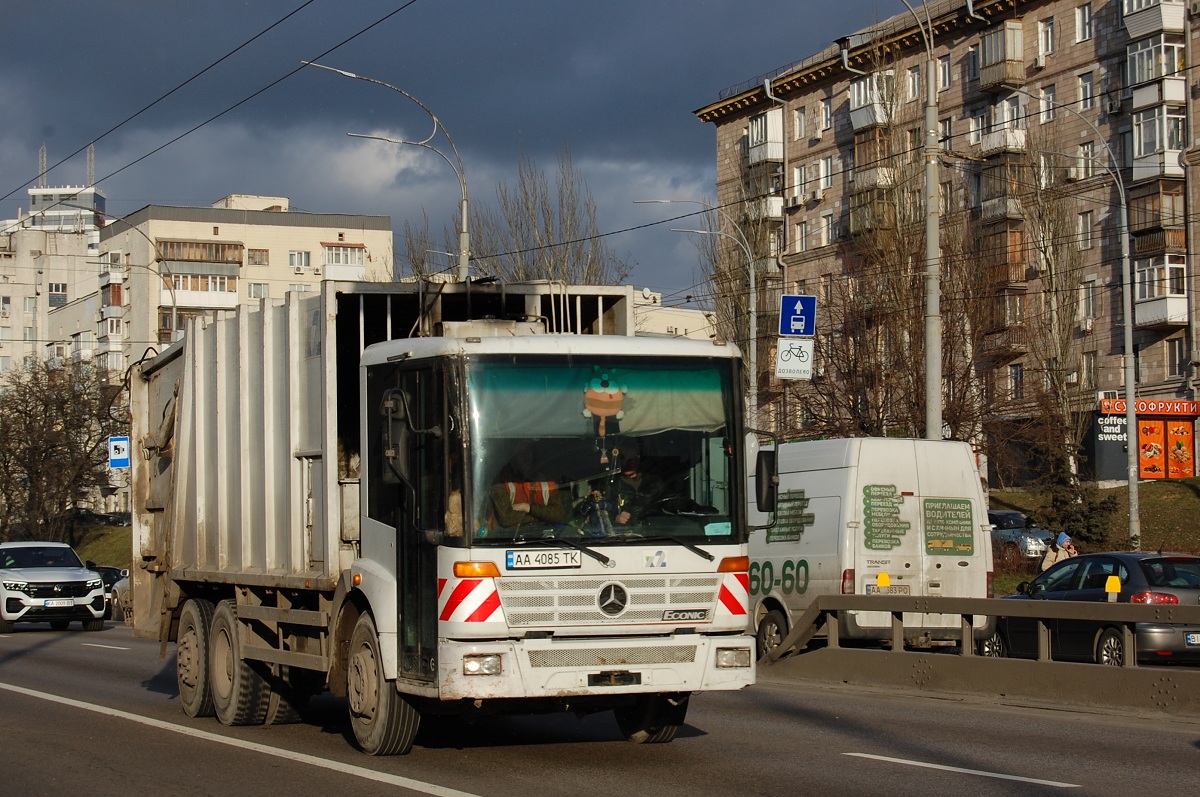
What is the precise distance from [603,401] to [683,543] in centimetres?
100

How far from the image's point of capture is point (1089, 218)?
58.2m

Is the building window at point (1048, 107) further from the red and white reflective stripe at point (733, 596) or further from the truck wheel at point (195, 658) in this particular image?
the red and white reflective stripe at point (733, 596)

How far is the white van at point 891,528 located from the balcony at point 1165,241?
127ft

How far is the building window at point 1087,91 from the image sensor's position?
5803 centimetres

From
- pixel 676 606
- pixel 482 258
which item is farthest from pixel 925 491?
pixel 482 258

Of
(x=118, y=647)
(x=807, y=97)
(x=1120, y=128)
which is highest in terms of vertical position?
(x=807, y=97)

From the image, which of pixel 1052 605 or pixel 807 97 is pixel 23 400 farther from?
pixel 1052 605

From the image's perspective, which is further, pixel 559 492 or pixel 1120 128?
pixel 1120 128

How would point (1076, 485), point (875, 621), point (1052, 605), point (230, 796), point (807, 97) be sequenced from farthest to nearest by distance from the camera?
1. point (807, 97)
2. point (1076, 485)
3. point (875, 621)
4. point (1052, 605)
5. point (230, 796)

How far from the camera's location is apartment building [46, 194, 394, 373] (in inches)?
3780

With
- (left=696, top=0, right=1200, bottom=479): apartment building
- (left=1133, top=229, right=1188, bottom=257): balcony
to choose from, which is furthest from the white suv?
(left=1133, top=229, right=1188, bottom=257): balcony

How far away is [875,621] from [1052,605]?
4594mm

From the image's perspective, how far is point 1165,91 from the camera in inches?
2146

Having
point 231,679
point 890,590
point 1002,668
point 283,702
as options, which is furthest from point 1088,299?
point 231,679
